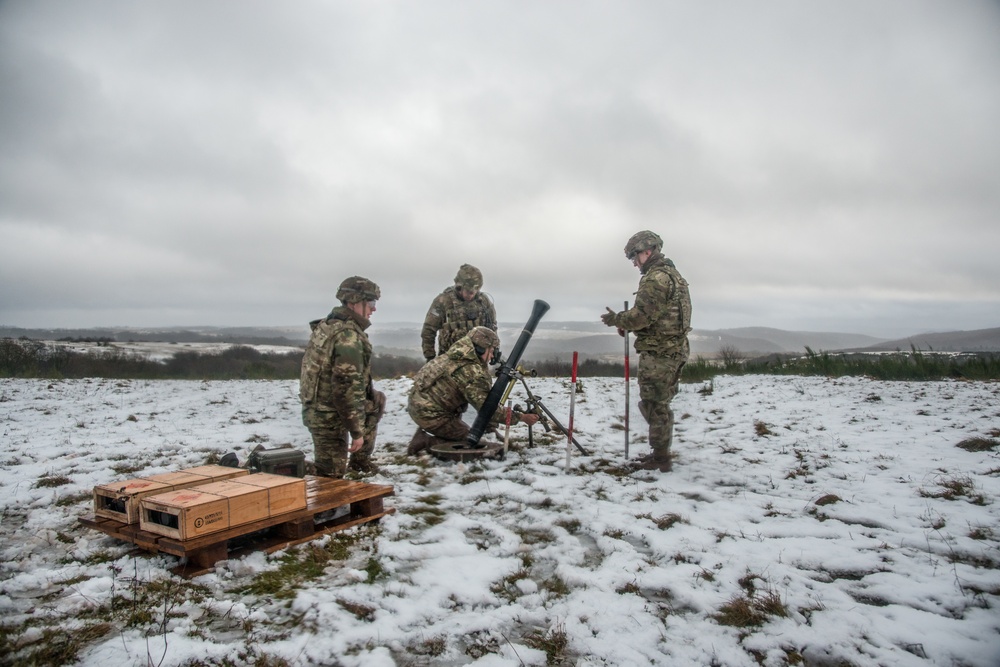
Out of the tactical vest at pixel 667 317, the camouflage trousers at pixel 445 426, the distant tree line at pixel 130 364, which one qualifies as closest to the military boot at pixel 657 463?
the tactical vest at pixel 667 317

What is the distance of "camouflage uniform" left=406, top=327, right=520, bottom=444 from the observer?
7.18m

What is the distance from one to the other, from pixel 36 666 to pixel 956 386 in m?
13.8

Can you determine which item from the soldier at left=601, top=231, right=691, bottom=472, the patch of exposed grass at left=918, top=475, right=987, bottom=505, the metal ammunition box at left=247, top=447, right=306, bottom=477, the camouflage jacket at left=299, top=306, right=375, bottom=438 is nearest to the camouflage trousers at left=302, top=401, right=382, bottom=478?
the camouflage jacket at left=299, top=306, right=375, bottom=438

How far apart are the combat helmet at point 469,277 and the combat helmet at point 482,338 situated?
1.69 m

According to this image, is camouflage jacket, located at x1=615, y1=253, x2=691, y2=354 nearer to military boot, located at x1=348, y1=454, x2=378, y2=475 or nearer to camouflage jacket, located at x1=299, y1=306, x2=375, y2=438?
camouflage jacket, located at x1=299, y1=306, x2=375, y2=438

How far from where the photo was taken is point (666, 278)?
6723mm

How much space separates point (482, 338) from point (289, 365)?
46.1ft

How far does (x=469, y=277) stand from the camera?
870 cm

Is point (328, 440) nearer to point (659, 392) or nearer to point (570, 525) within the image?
point (570, 525)

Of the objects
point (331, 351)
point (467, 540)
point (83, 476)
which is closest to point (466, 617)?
point (467, 540)

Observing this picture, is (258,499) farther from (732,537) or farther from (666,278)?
(666,278)

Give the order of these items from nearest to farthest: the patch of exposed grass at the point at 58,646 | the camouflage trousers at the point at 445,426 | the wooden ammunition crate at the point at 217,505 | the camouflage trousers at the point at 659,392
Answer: the patch of exposed grass at the point at 58,646
the wooden ammunition crate at the point at 217,505
the camouflage trousers at the point at 659,392
the camouflage trousers at the point at 445,426

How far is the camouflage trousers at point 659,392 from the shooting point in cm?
666

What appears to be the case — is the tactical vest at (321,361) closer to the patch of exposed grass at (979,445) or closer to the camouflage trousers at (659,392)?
the camouflage trousers at (659,392)
